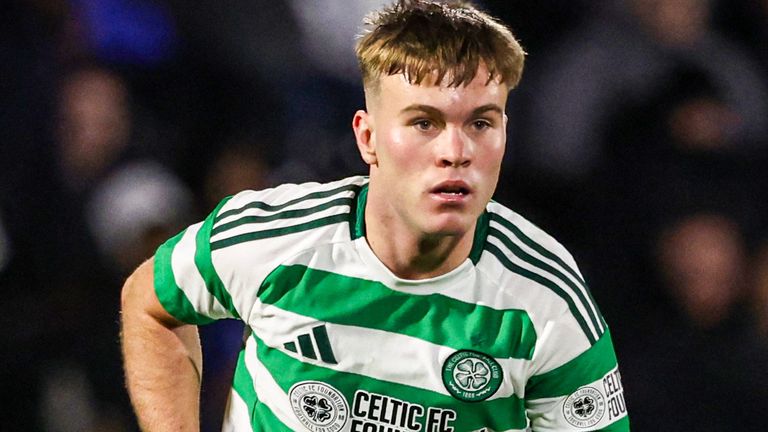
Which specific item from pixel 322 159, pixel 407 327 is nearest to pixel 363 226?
pixel 407 327

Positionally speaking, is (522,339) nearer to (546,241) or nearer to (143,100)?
(546,241)

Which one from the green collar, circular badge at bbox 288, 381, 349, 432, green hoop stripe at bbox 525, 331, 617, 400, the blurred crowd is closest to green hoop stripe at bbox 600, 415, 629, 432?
green hoop stripe at bbox 525, 331, 617, 400

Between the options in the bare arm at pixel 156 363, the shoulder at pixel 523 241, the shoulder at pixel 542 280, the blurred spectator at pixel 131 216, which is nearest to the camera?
the shoulder at pixel 542 280

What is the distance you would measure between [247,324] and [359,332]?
30cm

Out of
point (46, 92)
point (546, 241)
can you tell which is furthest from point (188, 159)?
point (546, 241)

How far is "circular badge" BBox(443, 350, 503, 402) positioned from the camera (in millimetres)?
2621

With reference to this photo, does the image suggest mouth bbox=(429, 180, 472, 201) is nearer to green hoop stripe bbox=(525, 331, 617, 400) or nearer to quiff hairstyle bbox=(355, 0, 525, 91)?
quiff hairstyle bbox=(355, 0, 525, 91)

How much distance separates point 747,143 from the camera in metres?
4.36

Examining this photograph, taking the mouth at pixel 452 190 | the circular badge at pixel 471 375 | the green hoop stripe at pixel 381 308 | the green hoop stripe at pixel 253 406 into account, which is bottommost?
the green hoop stripe at pixel 253 406

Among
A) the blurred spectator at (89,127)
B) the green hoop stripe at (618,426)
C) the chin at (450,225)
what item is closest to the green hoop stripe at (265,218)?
the chin at (450,225)

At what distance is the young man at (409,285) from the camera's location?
254cm

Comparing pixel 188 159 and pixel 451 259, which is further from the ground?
pixel 188 159

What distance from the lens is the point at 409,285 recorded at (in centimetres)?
268

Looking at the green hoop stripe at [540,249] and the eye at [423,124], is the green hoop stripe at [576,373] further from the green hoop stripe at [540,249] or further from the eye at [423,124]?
the eye at [423,124]
